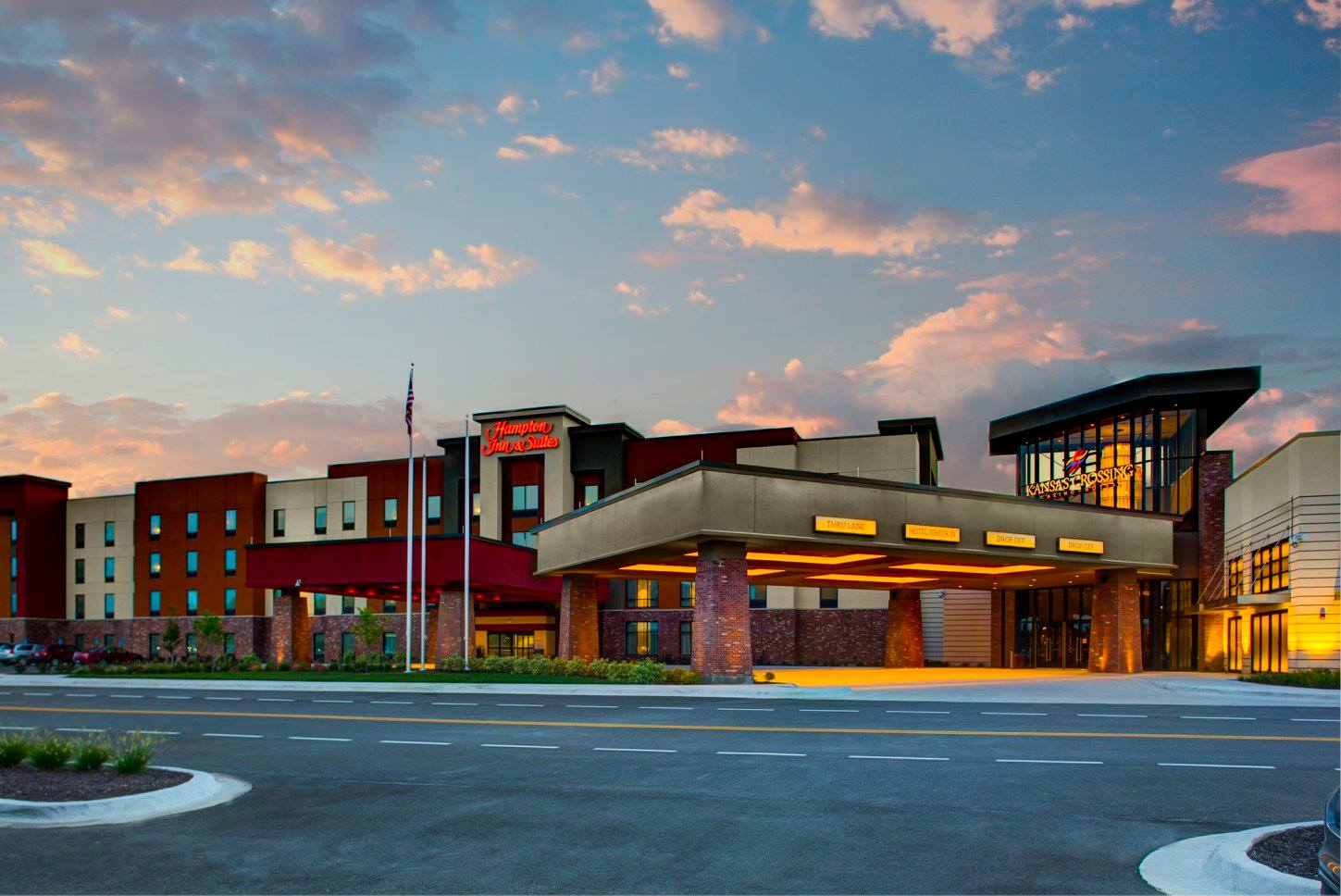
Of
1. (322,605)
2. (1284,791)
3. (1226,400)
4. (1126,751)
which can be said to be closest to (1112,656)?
(1226,400)

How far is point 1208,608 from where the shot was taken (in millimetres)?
45469

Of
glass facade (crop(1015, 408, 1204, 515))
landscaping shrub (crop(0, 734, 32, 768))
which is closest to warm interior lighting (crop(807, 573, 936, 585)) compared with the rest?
glass facade (crop(1015, 408, 1204, 515))

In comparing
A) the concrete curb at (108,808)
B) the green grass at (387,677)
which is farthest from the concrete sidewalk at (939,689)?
the concrete curb at (108,808)

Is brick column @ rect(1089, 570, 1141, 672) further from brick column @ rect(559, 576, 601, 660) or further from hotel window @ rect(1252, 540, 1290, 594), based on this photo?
brick column @ rect(559, 576, 601, 660)

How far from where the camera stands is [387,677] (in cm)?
4184

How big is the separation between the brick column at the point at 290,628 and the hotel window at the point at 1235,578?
1647 inches

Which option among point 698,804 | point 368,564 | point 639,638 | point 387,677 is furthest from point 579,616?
point 698,804

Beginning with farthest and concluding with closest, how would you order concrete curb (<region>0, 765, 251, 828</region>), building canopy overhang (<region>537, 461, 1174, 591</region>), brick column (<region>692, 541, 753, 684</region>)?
brick column (<region>692, 541, 753, 684</region>) → building canopy overhang (<region>537, 461, 1174, 591</region>) → concrete curb (<region>0, 765, 251, 828</region>)

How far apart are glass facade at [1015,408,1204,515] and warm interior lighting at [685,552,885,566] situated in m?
15.0

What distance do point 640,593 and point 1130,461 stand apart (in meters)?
30.5

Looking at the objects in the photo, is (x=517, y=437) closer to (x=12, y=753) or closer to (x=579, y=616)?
(x=579, y=616)

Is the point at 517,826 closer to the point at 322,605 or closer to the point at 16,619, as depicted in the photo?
the point at 322,605

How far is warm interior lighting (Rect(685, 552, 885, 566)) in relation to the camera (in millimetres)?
41031

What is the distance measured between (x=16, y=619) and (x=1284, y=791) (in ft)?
308
